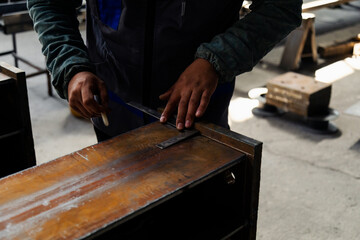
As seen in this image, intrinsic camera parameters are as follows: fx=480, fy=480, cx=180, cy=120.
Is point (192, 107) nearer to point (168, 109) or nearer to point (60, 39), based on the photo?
point (168, 109)

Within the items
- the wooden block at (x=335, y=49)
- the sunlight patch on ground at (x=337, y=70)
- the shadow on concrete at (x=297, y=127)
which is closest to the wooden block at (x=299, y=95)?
the shadow on concrete at (x=297, y=127)

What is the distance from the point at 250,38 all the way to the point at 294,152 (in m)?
2.10

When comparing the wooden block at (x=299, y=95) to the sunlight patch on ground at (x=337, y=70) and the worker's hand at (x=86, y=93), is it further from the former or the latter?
the worker's hand at (x=86, y=93)

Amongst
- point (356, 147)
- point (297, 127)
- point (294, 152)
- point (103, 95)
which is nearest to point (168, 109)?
point (103, 95)

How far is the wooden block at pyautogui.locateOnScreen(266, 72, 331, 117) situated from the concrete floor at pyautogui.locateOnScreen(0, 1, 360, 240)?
0.48ft

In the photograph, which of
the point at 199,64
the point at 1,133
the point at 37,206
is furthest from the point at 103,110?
the point at 1,133

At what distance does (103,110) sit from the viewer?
1.26m

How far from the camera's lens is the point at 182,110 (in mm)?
1200

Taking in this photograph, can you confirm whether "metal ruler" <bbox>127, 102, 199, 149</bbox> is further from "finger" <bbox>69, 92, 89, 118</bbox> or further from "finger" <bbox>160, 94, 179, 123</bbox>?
"finger" <bbox>69, 92, 89, 118</bbox>

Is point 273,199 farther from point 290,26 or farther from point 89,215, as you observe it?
point 89,215

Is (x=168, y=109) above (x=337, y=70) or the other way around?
above

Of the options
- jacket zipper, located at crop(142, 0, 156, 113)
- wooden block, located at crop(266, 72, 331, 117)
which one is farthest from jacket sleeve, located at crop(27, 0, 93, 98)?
wooden block, located at crop(266, 72, 331, 117)

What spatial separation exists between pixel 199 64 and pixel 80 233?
1.86ft

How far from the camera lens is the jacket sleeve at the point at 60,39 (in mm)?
1330
